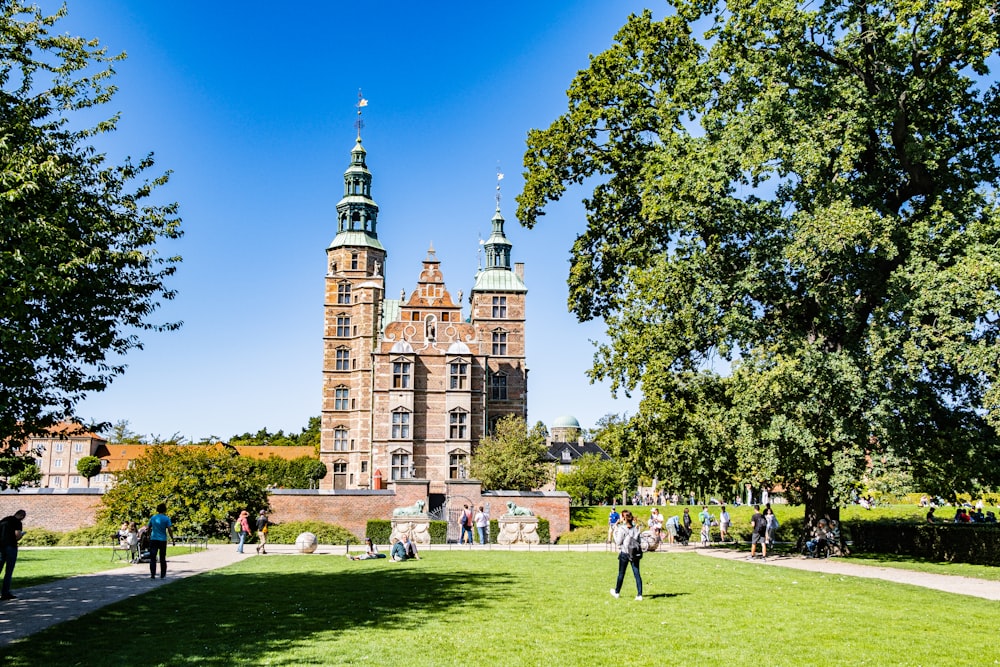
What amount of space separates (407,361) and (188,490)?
23.8 m

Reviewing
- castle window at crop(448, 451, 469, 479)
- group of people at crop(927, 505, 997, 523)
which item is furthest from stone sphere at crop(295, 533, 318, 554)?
castle window at crop(448, 451, 469, 479)

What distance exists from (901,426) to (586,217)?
11601 millimetres

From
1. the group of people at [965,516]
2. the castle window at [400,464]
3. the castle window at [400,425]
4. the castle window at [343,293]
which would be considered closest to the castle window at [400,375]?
the castle window at [400,425]

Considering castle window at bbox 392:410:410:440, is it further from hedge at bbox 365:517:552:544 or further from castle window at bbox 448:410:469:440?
hedge at bbox 365:517:552:544

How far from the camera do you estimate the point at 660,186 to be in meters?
23.1

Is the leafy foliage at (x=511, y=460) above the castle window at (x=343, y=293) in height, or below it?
below

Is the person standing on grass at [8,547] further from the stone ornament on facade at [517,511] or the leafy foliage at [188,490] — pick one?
the stone ornament on facade at [517,511]

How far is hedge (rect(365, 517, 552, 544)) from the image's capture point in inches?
1271

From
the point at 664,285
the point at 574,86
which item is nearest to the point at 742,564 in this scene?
the point at 664,285

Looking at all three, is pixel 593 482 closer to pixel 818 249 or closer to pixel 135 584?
pixel 818 249

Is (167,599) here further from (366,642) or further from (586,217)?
(586,217)

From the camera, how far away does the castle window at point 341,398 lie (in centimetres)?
5906

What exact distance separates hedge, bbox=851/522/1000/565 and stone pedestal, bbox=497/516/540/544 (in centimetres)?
1135

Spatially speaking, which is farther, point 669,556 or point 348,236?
point 348,236
